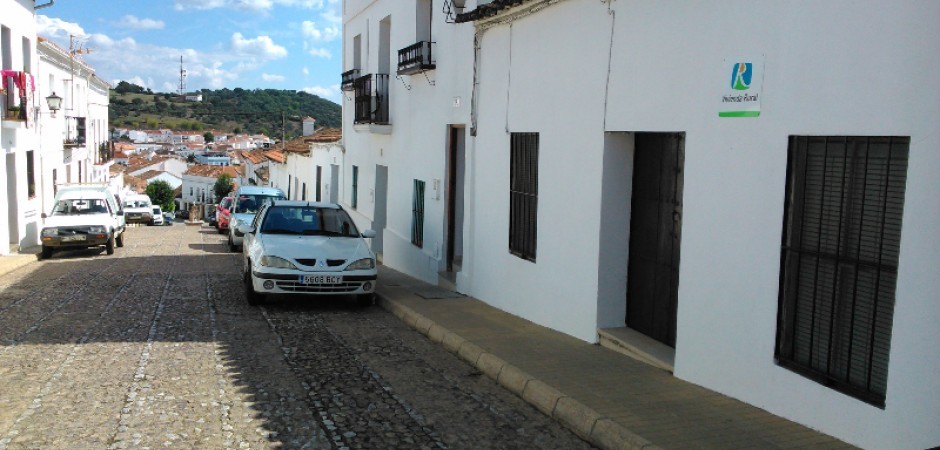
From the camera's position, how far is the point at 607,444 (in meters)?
5.62

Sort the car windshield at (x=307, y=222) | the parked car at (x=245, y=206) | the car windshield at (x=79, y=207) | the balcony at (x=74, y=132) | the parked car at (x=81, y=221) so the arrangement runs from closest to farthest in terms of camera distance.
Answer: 1. the car windshield at (x=307, y=222)
2. the parked car at (x=81, y=221)
3. the car windshield at (x=79, y=207)
4. the parked car at (x=245, y=206)
5. the balcony at (x=74, y=132)

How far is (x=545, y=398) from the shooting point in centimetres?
656

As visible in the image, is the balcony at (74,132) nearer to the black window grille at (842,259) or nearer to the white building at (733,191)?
the white building at (733,191)

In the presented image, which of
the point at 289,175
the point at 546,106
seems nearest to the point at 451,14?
the point at 546,106

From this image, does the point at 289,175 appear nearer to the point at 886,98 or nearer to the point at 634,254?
the point at 634,254

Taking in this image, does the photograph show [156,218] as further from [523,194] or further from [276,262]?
[523,194]

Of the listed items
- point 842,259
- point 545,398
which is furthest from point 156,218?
point 842,259

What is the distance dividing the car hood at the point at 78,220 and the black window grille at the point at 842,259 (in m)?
17.4

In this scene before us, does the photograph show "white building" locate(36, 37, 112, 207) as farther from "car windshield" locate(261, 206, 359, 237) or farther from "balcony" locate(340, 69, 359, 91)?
"car windshield" locate(261, 206, 359, 237)

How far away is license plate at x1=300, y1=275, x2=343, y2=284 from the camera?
→ 10.9 meters

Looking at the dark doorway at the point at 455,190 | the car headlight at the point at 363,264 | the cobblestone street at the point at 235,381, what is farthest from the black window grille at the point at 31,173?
the car headlight at the point at 363,264

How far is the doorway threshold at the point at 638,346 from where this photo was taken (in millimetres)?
7320

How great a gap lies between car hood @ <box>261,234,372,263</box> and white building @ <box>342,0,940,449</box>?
72.2 inches

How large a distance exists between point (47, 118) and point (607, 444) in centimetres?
2315
